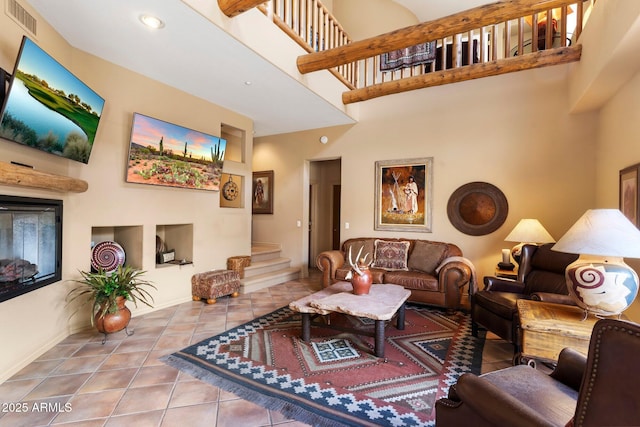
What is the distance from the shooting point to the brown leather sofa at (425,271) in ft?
12.7

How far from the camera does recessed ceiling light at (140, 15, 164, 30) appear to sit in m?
2.55

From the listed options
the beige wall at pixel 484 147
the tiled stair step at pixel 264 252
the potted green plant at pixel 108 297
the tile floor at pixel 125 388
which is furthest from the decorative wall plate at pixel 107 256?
the beige wall at pixel 484 147

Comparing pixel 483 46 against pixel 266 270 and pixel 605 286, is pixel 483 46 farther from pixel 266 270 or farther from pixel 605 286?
pixel 266 270

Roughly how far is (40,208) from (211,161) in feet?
6.97

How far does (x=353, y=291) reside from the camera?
320 cm

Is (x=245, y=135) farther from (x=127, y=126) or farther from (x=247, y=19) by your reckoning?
(x=247, y=19)

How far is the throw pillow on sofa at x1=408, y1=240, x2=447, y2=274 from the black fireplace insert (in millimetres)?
4315

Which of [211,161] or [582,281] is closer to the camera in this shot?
[582,281]

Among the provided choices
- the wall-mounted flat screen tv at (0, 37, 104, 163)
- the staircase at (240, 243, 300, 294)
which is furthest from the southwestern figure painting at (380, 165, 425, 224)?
the wall-mounted flat screen tv at (0, 37, 104, 163)

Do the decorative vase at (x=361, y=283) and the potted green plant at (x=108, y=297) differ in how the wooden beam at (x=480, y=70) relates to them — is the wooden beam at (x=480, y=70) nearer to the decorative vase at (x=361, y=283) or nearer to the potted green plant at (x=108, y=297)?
the decorative vase at (x=361, y=283)

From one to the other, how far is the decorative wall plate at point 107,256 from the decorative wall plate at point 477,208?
4648mm

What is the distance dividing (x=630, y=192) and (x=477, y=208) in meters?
1.84

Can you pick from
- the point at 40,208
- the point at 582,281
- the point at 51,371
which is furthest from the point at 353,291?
the point at 40,208

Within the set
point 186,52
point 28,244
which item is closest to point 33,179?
point 28,244
